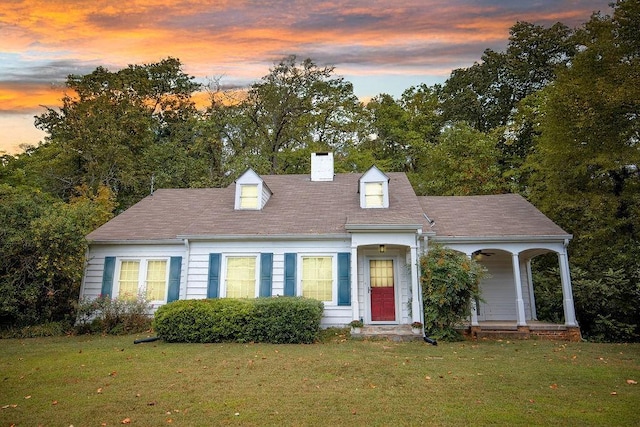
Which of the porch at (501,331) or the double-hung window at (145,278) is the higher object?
the double-hung window at (145,278)

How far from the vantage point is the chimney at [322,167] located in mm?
17719

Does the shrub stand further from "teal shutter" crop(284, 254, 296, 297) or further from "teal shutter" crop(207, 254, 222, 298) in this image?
"teal shutter" crop(284, 254, 296, 297)

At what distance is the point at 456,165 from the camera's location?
23.2 m

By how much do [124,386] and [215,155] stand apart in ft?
74.7

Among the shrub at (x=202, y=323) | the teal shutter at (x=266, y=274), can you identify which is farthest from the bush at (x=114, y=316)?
the teal shutter at (x=266, y=274)

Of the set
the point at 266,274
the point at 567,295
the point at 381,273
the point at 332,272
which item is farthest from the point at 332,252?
the point at 567,295

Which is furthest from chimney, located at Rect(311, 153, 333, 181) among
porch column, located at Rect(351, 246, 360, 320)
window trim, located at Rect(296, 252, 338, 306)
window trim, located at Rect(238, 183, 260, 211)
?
porch column, located at Rect(351, 246, 360, 320)

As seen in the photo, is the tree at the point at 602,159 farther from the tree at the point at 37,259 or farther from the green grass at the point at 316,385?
the tree at the point at 37,259

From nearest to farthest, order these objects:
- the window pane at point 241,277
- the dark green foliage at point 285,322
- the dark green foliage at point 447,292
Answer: the dark green foliage at point 285,322, the dark green foliage at point 447,292, the window pane at point 241,277

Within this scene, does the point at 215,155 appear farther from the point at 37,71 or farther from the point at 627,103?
the point at 627,103

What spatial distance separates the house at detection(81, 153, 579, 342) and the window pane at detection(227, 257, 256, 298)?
0.04 m

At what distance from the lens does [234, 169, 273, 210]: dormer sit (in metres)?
15.4

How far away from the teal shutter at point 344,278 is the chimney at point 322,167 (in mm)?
5486

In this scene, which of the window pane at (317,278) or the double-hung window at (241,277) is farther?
the double-hung window at (241,277)
